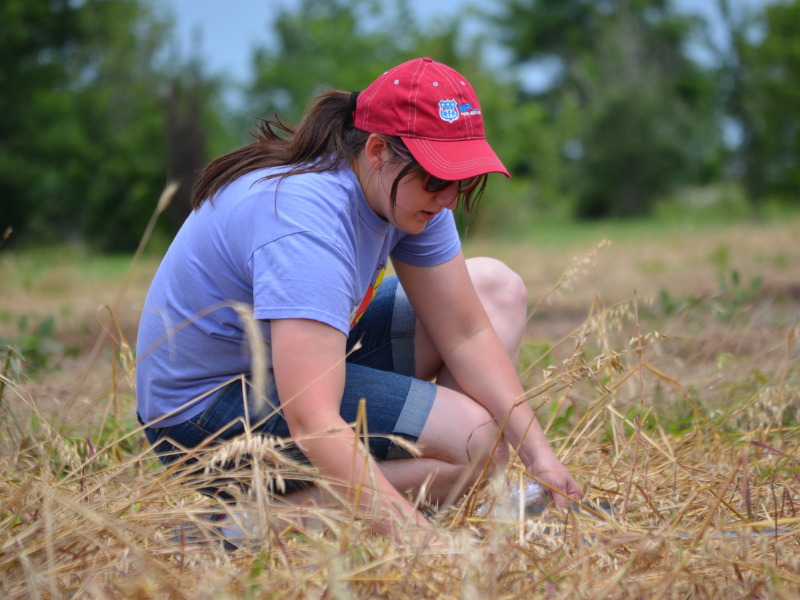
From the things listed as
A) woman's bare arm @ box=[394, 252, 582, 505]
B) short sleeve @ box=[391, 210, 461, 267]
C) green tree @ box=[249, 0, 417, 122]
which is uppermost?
green tree @ box=[249, 0, 417, 122]

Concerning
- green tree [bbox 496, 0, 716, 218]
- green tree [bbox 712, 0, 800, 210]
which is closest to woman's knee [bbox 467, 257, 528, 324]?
green tree [bbox 712, 0, 800, 210]

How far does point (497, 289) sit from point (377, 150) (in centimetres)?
63

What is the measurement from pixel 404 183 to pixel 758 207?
44.6 ft

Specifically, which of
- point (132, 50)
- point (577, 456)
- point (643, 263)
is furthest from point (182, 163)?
point (577, 456)

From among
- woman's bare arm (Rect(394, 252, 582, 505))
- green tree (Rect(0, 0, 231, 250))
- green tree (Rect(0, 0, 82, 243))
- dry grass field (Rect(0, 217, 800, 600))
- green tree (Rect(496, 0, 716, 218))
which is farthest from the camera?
green tree (Rect(496, 0, 716, 218))

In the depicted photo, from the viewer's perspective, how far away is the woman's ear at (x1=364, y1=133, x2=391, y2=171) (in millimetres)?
1367

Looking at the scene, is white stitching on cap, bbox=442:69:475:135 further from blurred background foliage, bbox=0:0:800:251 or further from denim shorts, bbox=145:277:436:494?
blurred background foliage, bbox=0:0:800:251

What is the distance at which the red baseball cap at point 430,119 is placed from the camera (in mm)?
1333

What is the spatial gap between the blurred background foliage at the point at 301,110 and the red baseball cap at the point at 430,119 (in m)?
11.9

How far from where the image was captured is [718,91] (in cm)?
1359

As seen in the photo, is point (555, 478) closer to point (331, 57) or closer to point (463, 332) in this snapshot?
point (463, 332)

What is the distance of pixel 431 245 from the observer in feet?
5.44

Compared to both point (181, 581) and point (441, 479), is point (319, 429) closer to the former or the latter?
point (181, 581)

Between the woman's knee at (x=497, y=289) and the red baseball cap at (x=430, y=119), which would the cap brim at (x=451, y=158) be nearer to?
the red baseball cap at (x=430, y=119)
